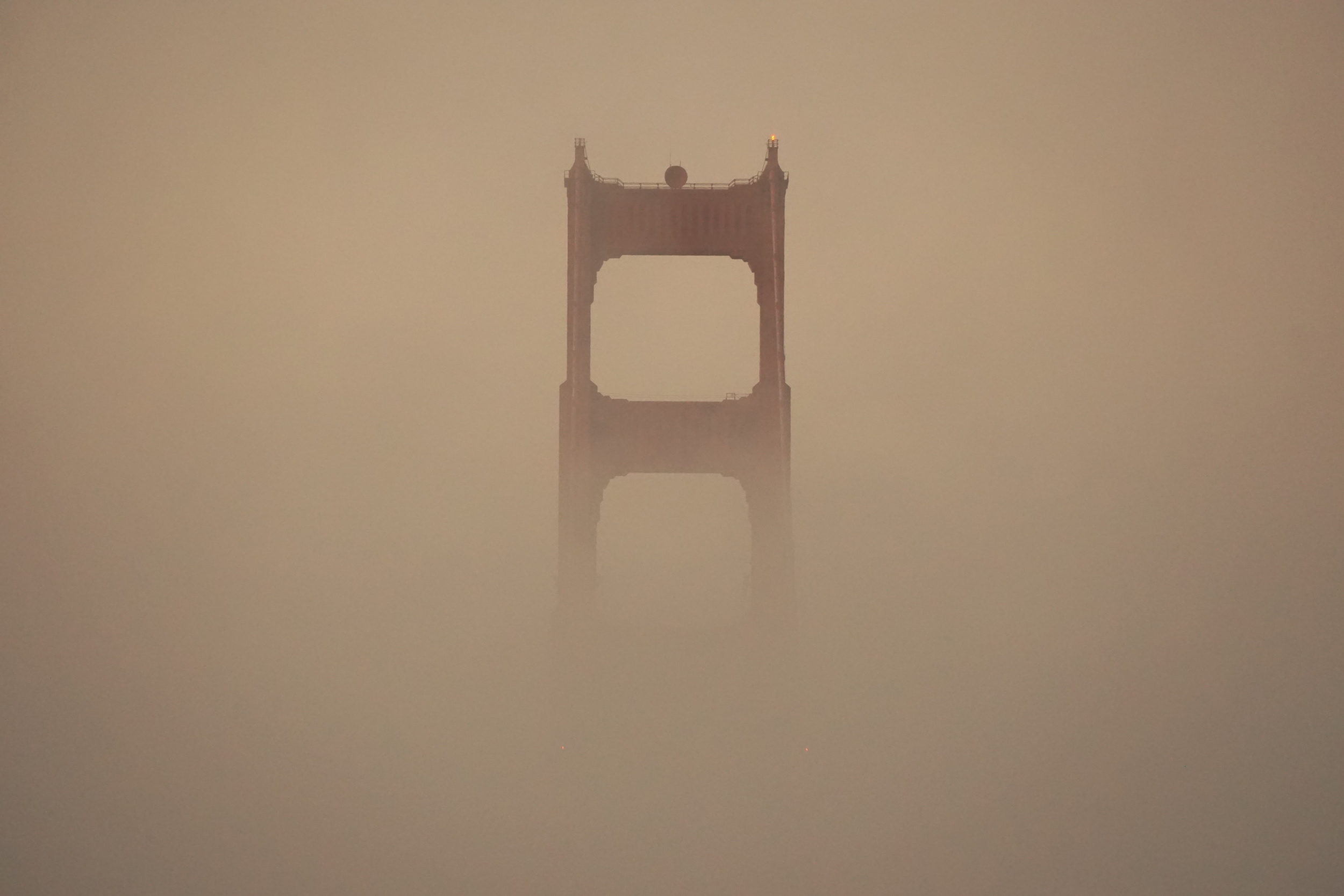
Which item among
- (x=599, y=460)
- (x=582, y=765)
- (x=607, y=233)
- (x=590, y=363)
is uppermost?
(x=607, y=233)

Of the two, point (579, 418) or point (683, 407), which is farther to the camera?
point (683, 407)

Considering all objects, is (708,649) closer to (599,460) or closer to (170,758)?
(599,460)

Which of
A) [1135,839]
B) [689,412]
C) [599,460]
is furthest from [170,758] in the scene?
[1135,839]

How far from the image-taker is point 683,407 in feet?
51.0

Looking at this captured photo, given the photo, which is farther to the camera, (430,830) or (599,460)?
(599,460)

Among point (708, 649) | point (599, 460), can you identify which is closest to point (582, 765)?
point (708, 649)

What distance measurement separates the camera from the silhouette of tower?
14938 millimetres

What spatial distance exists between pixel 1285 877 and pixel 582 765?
7.07 m

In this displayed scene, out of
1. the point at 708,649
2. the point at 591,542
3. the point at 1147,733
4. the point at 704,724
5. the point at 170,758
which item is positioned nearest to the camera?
the point at 170,758

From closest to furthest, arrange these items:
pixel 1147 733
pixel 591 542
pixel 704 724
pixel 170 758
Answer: pixel 170 758 < pixel 1147 733 < pixel 704 724 < pixel 591 542

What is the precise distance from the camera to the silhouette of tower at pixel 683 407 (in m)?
14.9

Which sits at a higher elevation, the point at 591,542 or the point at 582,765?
the point at 591,542

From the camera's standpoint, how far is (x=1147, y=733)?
1191 cm

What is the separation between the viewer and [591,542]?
49.3 ft
